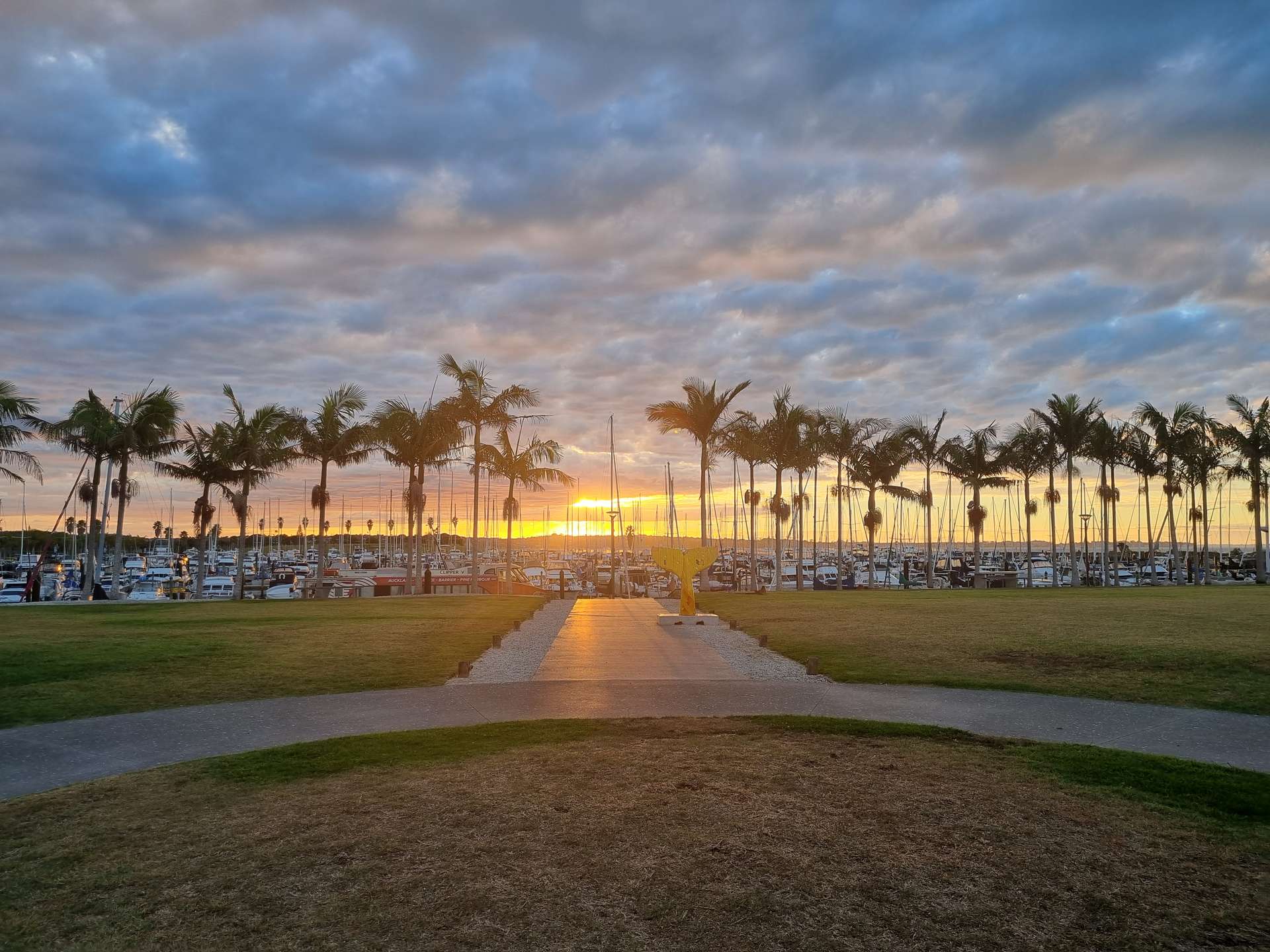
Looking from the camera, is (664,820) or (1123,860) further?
(664,820)

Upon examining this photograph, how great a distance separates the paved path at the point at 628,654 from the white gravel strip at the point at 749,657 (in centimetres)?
23

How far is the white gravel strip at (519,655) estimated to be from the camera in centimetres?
1348

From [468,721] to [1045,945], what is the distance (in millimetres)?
6929

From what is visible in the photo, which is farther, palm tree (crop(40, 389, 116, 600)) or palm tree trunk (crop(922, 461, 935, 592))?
palm tree trunk (crop(922, 461, 935, 592))

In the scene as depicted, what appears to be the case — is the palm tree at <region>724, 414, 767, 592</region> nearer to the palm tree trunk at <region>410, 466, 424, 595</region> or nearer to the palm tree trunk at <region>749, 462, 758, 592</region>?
the palm tree trunk at <region>749, 462, 758, 592</region>

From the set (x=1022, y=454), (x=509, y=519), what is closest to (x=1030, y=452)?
(x=1022, y=454)

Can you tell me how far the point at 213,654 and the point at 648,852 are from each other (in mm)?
12162

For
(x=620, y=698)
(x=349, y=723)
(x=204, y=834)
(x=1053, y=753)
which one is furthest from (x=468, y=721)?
(x=1053, y=753)

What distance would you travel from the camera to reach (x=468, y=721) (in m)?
9.99

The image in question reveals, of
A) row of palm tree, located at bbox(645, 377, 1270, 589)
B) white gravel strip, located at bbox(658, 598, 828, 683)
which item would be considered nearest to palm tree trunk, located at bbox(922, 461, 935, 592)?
row of palm tree, located at bbox(645, 377, 1270, 589)

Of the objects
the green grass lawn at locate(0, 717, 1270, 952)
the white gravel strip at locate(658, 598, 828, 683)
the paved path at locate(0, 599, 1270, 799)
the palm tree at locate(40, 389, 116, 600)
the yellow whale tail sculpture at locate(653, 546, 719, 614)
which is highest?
the palm tree at locate(40, 389, 116, 600)

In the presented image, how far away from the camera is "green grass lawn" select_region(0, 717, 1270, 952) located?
4.50 metres

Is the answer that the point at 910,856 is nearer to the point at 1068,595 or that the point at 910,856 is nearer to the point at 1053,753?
the point at 1053,753

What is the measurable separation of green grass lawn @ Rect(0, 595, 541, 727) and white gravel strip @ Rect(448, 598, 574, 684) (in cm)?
45
